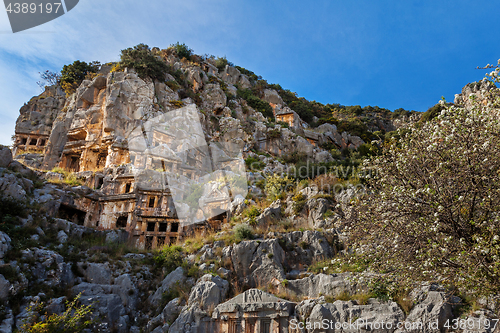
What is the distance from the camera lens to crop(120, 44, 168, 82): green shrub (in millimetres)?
44188

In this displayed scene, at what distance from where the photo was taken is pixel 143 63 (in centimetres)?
4466

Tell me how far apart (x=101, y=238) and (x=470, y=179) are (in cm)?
2362

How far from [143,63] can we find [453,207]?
4642 cm

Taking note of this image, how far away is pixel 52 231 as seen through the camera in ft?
62.1

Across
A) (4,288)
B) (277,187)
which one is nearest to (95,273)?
(4,288)

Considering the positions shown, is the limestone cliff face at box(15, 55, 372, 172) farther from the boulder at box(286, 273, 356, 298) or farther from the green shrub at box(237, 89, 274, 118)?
the boulder at box(286, 273, 356, 298)

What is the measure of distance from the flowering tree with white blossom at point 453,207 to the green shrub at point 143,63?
43358 millimetres

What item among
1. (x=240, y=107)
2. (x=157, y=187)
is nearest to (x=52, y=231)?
(x=157, y=187)

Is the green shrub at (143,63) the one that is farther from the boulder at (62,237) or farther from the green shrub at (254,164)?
the boulder at (62,237)

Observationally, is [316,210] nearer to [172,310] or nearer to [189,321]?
[189,321]

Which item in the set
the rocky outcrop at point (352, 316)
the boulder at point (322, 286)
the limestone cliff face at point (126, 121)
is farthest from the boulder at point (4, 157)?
the rocky outcrop at point (352, 316)

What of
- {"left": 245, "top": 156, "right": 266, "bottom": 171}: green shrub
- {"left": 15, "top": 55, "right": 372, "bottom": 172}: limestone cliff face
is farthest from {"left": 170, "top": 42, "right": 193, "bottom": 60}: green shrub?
{"left": 245, "top": 156, "right": 266, "bottom": 171}: green shrub

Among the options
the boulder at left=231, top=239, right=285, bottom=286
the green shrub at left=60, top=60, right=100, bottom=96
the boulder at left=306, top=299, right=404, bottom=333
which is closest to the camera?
the boulder at left=306, top=299, right=404, bottom=333

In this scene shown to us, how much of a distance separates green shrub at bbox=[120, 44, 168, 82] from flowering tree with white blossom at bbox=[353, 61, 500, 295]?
43358 mm
